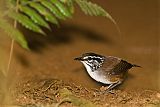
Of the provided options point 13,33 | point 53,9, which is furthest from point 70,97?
point 53,9

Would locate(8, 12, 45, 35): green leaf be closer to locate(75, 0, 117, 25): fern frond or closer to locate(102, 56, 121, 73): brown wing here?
locate(75, 0, 117, 25): fern frond

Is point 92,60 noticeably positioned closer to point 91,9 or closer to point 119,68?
point 119,68

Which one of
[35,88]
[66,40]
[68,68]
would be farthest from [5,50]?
[35,88]

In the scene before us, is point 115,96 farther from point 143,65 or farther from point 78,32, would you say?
point 78,32

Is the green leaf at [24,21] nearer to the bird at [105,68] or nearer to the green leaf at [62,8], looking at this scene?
the green leaf at [62,8]

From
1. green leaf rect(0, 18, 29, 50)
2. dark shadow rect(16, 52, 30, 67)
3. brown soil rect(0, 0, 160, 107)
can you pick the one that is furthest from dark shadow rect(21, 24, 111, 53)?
green leaf rect(0, 18, 29, 50)

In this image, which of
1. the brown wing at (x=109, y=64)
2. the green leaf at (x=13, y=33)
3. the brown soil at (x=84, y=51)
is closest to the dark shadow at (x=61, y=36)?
the brown soil at (x=84, y=51)

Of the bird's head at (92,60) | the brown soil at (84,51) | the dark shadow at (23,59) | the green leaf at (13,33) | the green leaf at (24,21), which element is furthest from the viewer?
the dark shadow at (23,59)

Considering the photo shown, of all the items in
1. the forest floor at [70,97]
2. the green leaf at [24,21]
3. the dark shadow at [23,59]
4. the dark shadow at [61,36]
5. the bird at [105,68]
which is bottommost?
the forest floor at [70,97]

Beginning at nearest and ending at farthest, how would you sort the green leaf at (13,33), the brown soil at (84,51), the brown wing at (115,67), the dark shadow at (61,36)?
1. the green leaf at (13,33)
2. the brown soil at (84,51)
3. the brown wing at (115,67)
4. the dark shadow at (61,36)
